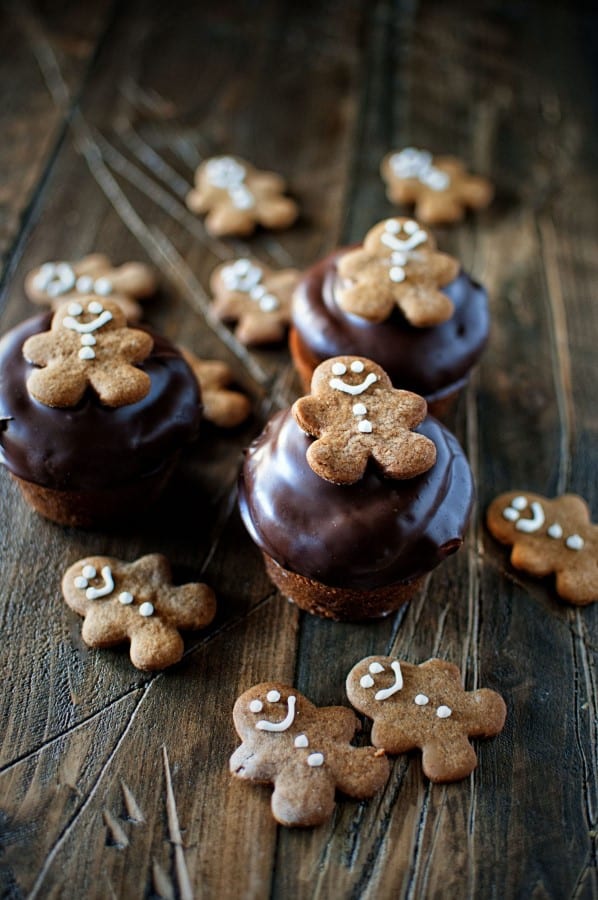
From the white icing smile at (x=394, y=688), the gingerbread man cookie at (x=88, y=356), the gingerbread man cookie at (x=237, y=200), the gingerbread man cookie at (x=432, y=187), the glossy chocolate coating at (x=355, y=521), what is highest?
the gingerbread man cookie at (x=88, y=356)

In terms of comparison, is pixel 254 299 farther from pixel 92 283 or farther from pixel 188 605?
pixel 188 605

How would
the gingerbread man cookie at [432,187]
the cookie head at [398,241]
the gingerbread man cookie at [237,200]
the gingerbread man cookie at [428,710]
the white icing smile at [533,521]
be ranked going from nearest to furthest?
the gingerbread man cookie at [428,710] → the white icing smile at [533,521] → the cookie head at [398,241] → the gingerbread man cookie at [237,200] → the gingerbread man cookie at [432,187]

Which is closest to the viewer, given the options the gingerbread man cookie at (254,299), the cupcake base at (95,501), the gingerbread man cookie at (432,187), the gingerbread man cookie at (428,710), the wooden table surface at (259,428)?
the wooden table surface at (259,428)

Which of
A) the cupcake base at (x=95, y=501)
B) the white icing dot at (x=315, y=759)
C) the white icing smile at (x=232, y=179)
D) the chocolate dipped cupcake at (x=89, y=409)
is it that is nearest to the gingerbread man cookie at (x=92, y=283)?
the white icing smile at (x=232, y=179)

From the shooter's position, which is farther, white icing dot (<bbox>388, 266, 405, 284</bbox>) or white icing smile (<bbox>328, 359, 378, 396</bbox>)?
white icing dot (<bbox>388, 266, 405, 284</bbox>)

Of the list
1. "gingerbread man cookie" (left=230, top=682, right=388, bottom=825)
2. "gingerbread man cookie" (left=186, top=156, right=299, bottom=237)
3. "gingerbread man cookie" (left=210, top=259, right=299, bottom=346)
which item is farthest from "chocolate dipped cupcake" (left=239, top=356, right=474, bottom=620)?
"gingerbread man cookie" (left=186, top=156, right=299, bottom=237)

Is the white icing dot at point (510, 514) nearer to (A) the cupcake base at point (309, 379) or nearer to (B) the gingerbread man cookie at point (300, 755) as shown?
(A) the cupcake base at point (309, 379)

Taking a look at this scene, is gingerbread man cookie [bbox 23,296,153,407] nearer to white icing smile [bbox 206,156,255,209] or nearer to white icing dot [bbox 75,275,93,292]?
white icing dot [bbox 75,275,93,292]
